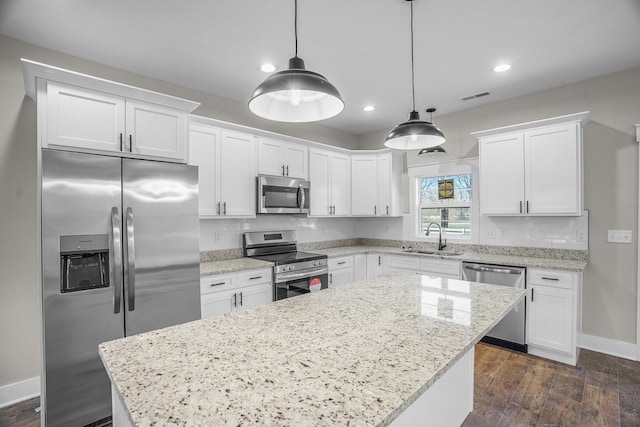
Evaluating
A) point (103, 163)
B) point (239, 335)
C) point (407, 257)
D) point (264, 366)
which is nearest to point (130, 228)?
point (103, 163)

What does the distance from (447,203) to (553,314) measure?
1.84 m

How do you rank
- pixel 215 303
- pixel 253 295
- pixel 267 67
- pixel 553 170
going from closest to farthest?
pixel 215 303 < pixel 267 67 < pixel 253 295 < pixel 553 170

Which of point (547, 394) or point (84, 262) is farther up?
point (84, 262)

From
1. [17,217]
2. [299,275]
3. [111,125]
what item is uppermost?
[111,125]

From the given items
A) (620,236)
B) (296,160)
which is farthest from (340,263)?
(620,236)

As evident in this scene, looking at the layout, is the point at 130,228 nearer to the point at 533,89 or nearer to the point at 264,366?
the point at 264,366

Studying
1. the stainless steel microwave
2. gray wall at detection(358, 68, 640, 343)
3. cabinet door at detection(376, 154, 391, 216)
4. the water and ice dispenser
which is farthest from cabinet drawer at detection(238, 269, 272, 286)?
gray wall at detection(358, 68, 640, 343)

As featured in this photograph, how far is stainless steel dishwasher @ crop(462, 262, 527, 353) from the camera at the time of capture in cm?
317

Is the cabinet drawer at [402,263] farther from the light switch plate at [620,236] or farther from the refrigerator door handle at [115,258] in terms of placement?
the refrigerator door handle at [115,258]

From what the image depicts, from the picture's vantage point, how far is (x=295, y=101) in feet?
4.63

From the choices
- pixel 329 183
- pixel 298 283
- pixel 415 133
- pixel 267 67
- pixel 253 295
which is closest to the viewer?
pixel 415 133

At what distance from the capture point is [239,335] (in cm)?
126

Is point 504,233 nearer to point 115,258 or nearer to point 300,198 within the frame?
point 300,198

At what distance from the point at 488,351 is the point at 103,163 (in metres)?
3.84
